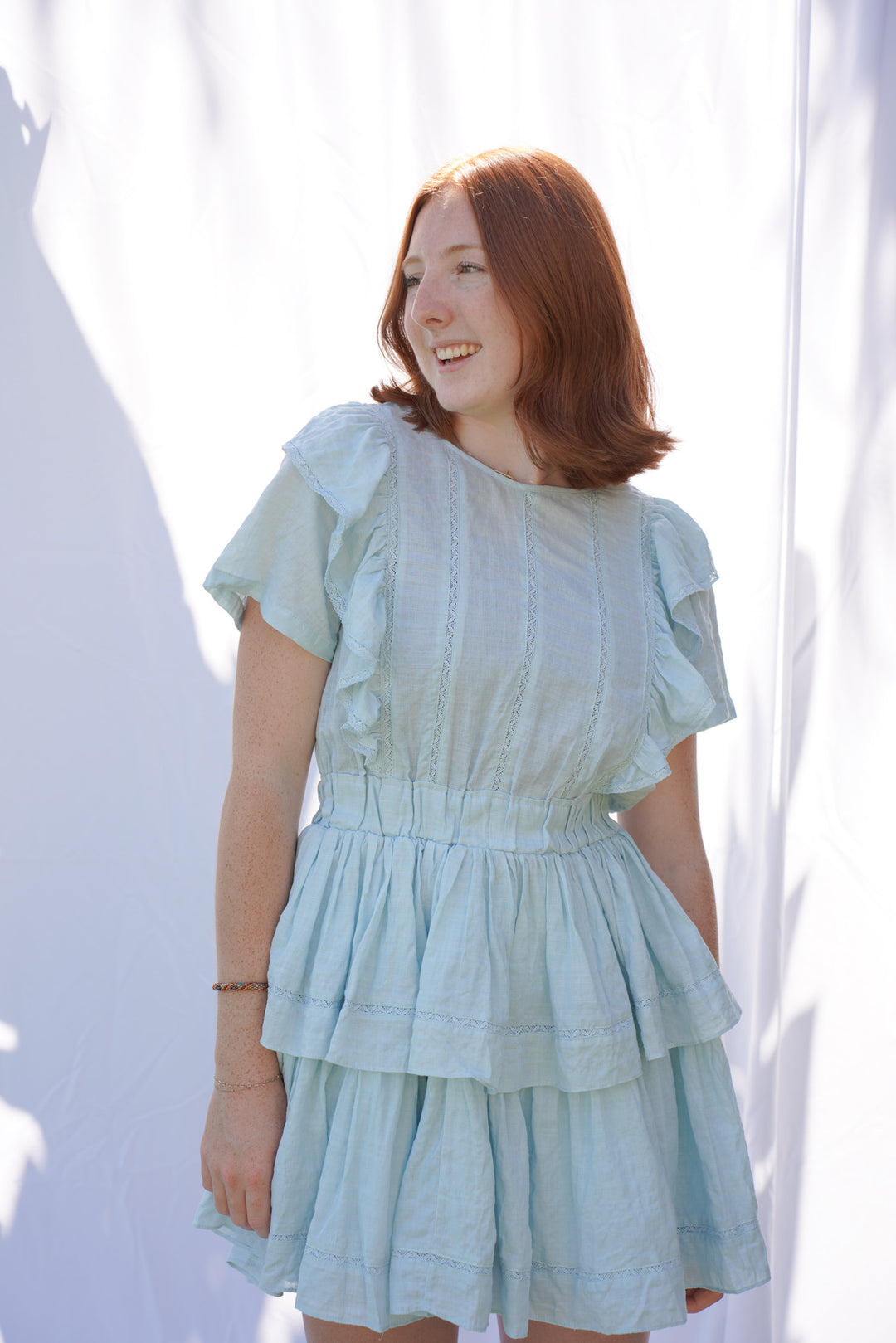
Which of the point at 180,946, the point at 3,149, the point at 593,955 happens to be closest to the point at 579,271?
the point at 593,955

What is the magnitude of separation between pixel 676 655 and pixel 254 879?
0.50 meters

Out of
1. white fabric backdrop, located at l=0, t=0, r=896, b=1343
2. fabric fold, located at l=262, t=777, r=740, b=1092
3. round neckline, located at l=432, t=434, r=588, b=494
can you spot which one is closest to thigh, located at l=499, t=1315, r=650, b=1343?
fabric fold, located at l=262, t=777, r=740, b=1092

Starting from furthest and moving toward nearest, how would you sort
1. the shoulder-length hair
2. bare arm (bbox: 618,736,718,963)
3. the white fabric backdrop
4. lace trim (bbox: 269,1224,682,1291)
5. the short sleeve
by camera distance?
the white fabric backdrop < bare arm (bbox: 618,736,718,963) < the shoulder-length hair < the short sleeve < lace trim (bbox: 269,1224,682,1291)

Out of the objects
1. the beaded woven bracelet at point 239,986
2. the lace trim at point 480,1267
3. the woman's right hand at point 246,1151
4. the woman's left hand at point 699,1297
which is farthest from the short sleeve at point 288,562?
the woman's left hand at point 699,1297

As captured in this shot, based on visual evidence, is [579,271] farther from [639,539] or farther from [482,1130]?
[482,1130]

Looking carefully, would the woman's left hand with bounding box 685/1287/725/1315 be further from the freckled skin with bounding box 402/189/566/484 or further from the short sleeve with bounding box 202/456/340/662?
the freckled skin with bounding box 402/189/566/484

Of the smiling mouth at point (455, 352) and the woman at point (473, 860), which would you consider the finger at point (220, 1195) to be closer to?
the woman at point (473, 860)

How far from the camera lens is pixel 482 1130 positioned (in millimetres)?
955

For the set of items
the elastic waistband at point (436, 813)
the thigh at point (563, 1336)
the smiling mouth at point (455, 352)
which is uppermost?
the smiling mouth at point (455, 352)

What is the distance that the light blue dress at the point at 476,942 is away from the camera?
0.95m

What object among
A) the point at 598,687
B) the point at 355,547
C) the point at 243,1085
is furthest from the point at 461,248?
the point at 243,1085

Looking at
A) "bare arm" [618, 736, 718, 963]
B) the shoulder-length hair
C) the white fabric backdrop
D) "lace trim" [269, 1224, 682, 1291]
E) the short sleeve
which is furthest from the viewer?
the white fabric backdrop

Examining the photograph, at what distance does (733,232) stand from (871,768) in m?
0.84

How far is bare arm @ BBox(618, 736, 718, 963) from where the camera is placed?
1.27 meters
